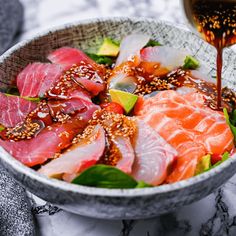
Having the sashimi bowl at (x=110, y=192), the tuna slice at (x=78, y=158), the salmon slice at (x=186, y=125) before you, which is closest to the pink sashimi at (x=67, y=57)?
the sashimi bowl at (x=110, y=192)

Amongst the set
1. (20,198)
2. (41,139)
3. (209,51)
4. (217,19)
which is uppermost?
(217,19)

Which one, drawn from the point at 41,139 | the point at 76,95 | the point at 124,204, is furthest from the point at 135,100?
the point at 124,204

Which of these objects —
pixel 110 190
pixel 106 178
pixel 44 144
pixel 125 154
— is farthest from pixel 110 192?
pixel 44 144

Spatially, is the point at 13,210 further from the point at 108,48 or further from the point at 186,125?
the point at 108,48

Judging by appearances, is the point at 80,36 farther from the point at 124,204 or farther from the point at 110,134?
the point at 124,204

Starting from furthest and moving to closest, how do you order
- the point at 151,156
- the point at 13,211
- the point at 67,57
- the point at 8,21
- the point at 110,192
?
the point at 8,21 < the point at 67,57 < the point at 13,211 < the point at 151,156 < the point at 110,192

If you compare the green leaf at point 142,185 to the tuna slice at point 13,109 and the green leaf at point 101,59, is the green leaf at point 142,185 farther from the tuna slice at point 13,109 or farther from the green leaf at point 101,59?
the green leaf at point 101,59

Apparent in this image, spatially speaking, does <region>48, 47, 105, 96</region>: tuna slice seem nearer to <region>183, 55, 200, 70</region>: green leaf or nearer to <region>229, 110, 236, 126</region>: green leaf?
<region>183, 55, 200, 70</region>: green leaf
